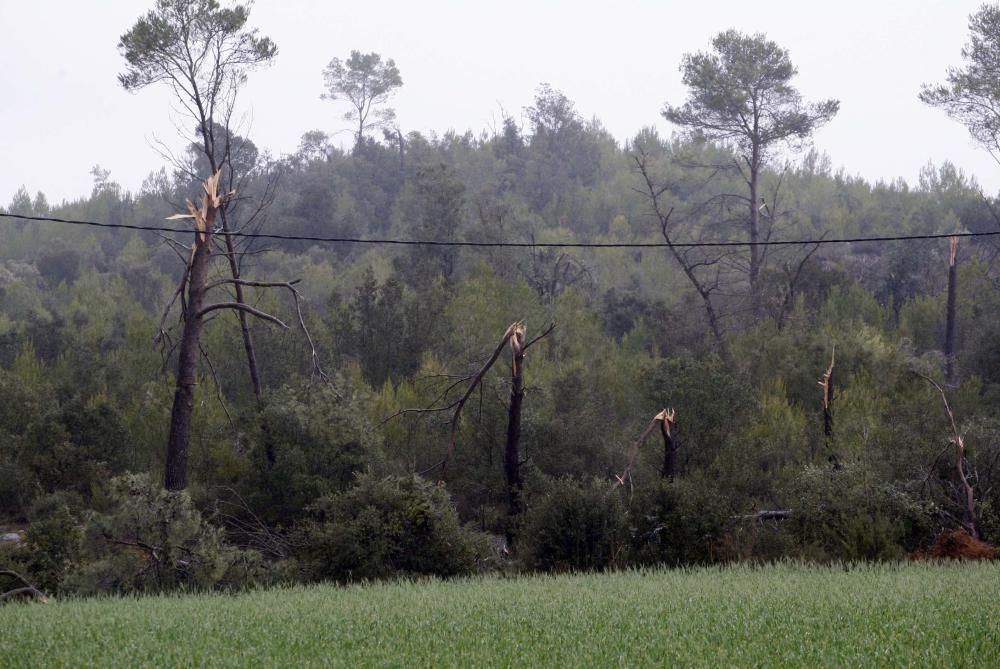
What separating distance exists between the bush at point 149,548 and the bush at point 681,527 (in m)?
7.42

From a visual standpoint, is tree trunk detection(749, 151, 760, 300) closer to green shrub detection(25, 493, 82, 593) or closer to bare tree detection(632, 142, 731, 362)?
bare tree detection(632, 142, 731, 362)

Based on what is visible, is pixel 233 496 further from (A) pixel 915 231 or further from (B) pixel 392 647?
(A) pixel 915 231

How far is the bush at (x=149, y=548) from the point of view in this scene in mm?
17094

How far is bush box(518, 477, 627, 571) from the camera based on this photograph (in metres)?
19.6

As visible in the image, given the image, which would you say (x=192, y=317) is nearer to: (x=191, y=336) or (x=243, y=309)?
(x=191, y=336)

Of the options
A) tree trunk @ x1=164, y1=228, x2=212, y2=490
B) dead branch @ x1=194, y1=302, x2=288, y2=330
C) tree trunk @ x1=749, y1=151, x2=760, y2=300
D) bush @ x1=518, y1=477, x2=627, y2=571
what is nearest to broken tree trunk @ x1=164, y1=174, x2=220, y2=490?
tree trunk @ x1=164, y1=228, x2=212, y2=490

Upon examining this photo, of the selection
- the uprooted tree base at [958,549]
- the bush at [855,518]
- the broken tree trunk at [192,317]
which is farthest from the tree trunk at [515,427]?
the uprooted tree base at [958,549]

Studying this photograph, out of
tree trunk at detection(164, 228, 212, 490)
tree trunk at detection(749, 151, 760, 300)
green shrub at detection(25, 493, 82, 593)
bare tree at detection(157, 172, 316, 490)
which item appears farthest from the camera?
tree trunk at detection(749, 151, 760, 300)

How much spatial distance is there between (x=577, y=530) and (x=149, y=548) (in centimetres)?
733

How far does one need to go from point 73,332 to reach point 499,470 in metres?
21.8

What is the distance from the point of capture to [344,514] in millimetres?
18688

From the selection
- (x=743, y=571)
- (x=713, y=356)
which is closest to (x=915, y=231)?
(x=713, y=356)

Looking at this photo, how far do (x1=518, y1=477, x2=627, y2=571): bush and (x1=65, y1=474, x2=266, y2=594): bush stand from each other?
18.6ft

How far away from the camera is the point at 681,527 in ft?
63.9
